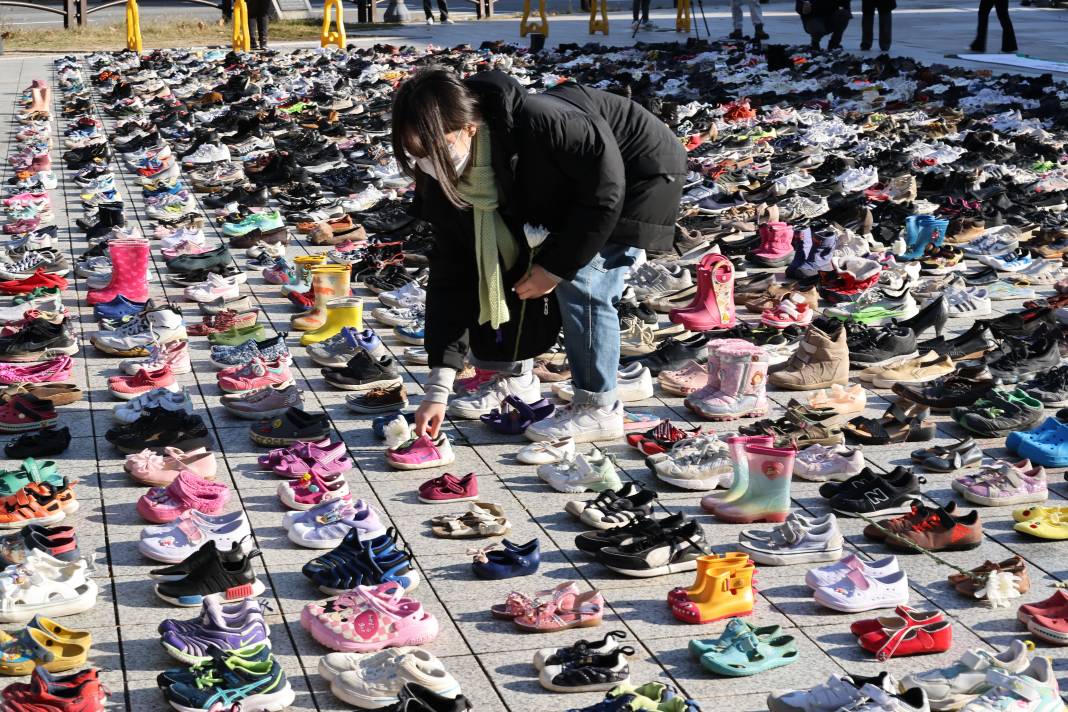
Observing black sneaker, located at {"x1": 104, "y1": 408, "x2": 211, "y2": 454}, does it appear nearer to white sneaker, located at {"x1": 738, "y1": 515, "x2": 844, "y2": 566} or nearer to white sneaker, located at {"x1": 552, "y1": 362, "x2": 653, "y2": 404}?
white sneaker, located at {"x1": 552, "y1": 362, "x2": 653, "y2": 404}

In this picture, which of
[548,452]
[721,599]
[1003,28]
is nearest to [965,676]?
[721,599]

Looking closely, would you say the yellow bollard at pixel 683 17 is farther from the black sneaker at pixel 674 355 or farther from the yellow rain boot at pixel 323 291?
the black sneaker at pixel 674 355

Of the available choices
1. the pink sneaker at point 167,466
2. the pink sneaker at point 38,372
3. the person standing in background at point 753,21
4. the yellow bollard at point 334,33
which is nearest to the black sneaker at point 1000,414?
the pink sneaker at point 167,466

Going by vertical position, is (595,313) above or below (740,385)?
above

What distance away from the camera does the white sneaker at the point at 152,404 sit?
5953 mm

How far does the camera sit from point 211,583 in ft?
14.4

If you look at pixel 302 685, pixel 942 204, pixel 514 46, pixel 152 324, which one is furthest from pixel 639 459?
pixel 514 46

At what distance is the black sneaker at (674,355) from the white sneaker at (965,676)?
3012 mm

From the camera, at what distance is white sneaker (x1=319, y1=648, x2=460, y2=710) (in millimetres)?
3775

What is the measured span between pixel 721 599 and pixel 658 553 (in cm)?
36

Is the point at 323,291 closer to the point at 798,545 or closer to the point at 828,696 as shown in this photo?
the point at 798,545

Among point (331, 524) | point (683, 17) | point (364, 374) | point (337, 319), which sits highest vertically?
point (683, 17)

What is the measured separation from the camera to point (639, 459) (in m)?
5.74

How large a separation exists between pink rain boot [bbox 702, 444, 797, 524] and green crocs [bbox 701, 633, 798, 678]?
0.97 m
